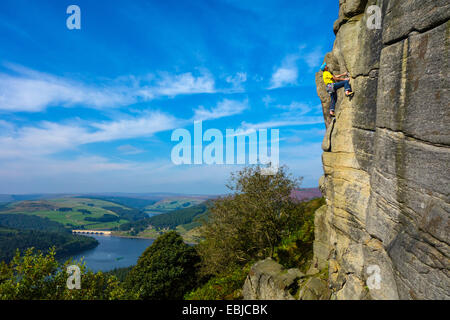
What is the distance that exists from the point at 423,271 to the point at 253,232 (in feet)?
70.4

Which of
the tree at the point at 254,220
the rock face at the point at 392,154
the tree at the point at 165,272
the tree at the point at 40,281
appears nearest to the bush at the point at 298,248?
the tree at the point at 254,220

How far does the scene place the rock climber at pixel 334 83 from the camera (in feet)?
52.5

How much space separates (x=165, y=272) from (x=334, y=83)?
39.5 metres

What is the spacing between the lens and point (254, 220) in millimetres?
30125

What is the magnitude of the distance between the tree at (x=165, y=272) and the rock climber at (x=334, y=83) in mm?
37621

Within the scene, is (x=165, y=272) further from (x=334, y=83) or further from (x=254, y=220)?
(x=334, y=83)

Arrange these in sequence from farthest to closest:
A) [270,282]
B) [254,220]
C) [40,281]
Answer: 1. [254,220]
2. [270,282]
3. [40,281]

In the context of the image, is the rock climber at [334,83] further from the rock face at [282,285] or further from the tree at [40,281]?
Result: the tree at [40,281]

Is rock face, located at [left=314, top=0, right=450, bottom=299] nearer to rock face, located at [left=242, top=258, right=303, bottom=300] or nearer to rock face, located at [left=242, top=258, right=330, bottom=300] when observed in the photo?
rock face, located at [left=242, top=258, right=330, bottom=300]

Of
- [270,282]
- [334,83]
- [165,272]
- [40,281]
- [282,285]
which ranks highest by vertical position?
[334,83]

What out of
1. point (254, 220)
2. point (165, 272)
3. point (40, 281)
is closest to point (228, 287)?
point (254, 220)

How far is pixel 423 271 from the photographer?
1045cm

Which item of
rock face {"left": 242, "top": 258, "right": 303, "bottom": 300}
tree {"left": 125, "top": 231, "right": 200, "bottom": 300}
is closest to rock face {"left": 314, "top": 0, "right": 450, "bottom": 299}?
rock face {"left": 242, "top": 258, "right": 303, "bottom": 300}
